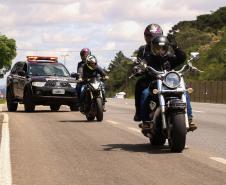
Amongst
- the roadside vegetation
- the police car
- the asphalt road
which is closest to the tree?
the roadside vegetation

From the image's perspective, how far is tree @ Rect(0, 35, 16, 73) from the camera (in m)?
102

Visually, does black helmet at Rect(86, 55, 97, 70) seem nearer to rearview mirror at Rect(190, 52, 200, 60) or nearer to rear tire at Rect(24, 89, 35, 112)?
rear tire at Rect(24, 89, 35, 112)

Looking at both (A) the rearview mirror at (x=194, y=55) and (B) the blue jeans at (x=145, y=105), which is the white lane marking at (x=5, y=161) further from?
(A) the rearview mirror at (x=194, y=55)

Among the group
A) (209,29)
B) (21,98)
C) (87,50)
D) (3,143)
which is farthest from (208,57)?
(3,143)

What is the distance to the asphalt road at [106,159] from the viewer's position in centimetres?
741

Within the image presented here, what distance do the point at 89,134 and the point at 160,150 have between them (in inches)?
120

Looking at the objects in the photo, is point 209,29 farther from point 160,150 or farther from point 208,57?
point 160,150

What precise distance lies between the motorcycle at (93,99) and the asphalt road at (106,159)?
274 centimetres

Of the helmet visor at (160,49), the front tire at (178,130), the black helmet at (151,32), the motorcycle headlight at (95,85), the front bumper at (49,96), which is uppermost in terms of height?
the black helmet at (151,32)

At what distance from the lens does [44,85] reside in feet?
71.9

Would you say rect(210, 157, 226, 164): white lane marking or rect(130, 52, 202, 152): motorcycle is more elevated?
rect(130, 52, 202, 152): motorcycle

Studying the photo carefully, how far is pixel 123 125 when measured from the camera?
610 inches

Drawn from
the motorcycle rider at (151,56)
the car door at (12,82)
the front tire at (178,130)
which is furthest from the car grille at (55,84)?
the front tire at (178,130)

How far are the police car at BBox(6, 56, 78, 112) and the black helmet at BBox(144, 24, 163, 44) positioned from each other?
1100 centimetres
